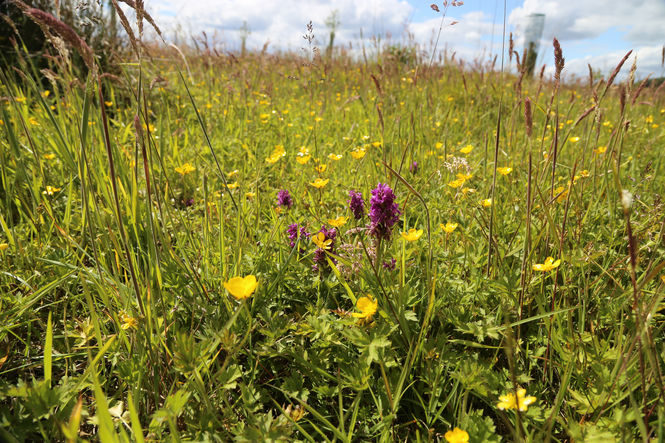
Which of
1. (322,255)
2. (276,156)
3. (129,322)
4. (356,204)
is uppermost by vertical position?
(276,156)

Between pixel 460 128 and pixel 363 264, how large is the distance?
2.99 meters

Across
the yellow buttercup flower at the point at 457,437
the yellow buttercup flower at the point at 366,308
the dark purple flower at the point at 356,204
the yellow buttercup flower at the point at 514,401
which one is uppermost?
the dark purple flower at the point at 356,204

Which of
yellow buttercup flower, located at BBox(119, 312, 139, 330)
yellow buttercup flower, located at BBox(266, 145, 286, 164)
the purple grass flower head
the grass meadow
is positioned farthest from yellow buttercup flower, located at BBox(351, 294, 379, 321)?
yellow buttercup flower, located at BBox(266, 145, 286, 164)

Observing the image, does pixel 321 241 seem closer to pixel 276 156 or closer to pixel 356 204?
pixel 356 204

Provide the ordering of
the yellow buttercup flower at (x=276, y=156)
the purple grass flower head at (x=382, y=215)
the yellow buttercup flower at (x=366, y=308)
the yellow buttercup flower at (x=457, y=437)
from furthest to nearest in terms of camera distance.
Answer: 1. the yellow buttercup flower at (x=276, y=156)
2. the purple grass flower head at (x=382, y=215)
3. the yellow buttercup flower at (x=366, y=308)
4. the yellow buttercup flower at (x=457, y=437)

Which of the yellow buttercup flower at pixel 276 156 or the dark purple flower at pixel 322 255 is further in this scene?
the yellow buttercup flower at pixel 276 156

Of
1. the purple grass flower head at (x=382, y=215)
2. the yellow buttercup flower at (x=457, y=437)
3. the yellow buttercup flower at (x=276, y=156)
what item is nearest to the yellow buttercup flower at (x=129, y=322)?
the purple grass flower head at (x=382, y=215)

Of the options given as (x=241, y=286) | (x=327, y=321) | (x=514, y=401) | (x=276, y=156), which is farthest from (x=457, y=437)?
(x=276, y=156)

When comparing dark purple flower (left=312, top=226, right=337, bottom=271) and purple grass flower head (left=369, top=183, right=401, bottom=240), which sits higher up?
purple grass flower head (left=369, top=183, right=401, bottom=240)

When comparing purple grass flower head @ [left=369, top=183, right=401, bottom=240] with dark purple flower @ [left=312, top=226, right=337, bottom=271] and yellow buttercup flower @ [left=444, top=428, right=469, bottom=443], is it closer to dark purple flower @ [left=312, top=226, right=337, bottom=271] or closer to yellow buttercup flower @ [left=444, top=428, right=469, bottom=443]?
dark purple flower @ [left=312, top=226, right=337, bottom=271]

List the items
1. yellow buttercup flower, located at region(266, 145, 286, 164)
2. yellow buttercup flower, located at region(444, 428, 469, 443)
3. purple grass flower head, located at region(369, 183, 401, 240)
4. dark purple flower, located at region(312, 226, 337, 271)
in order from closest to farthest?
1. yellow buttercup flower, located at region(444, 428, 469, 443)
2. purple grass flower head, located at region(369, 183, 401, 240)
3. dark purple flower, located at region(312, 226, 337, 271)
4. yellow buttercup flower, located at region(266, 145, 286, 164)

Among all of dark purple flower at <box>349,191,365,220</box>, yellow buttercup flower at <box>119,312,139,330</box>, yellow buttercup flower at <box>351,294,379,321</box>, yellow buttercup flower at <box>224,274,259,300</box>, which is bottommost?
yellow buttercup flower at <box>119,312,139,330</box>

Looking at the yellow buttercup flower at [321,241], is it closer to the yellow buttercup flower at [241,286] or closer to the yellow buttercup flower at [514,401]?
the yellow buttercup flower at [241,286]

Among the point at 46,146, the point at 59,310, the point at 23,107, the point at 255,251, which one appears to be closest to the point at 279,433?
the point at 255,251
